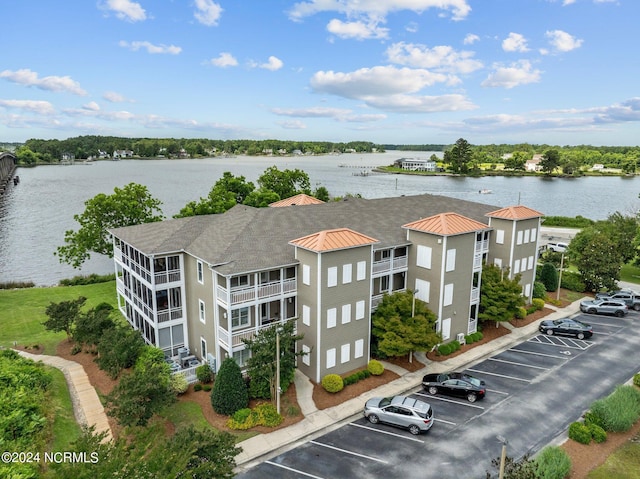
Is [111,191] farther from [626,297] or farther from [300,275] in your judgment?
[626,297]

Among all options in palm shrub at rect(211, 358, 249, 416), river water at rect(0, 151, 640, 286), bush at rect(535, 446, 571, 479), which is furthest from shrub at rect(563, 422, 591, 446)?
river water at rect(0, 151, 640, 286)

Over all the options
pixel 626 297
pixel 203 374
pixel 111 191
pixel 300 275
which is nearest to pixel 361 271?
pixel 300 275

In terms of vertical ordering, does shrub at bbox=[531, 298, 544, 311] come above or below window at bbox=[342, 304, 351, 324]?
below

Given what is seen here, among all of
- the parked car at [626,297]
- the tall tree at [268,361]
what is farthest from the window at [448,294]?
the parked car at [626,297]

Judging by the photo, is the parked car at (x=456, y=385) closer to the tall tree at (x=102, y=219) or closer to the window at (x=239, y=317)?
the window at (x=239, y=317)

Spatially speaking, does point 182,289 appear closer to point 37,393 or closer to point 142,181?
point 37,393

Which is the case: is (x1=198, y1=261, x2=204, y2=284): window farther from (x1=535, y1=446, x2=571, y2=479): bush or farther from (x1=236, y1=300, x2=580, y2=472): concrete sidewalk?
(x1=535, y1=446, x2=571, y2=479): bush
